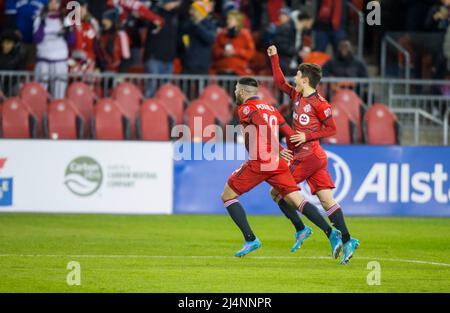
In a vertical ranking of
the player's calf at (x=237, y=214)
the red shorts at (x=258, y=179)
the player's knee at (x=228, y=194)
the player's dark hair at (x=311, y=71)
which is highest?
the player's dark hair at (x=311, y=71)

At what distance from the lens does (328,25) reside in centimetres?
2459

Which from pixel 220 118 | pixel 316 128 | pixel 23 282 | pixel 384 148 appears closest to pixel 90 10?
pixel 220 118

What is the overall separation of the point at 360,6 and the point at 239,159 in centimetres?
732

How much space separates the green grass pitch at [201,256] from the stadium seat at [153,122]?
2165mm

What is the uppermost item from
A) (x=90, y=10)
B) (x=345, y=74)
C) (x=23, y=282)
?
(x=90, y=10)

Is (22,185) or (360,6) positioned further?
(360,6)

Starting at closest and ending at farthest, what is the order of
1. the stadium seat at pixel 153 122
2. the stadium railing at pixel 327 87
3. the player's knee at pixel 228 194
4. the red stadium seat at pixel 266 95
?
the player's knee at pixel 228 194 → the stadium seat at pixel 153 122 → the red stadium seat at pixel 266 95 → the stadium railing at pixel 327 87

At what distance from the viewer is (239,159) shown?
20.9 m

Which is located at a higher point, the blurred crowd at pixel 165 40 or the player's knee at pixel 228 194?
the blurred crowd at pixel 165 40

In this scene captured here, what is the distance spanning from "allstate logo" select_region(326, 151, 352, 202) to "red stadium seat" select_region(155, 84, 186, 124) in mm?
3223

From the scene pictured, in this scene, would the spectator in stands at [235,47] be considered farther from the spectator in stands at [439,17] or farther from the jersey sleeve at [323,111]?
the jersey sleeve at [323,111]

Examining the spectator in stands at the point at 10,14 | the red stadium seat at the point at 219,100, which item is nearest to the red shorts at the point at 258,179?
the red stadium seat at the point at 219,100

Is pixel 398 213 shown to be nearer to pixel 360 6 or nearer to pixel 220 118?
pixel 220 118

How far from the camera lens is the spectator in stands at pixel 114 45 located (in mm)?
23953
